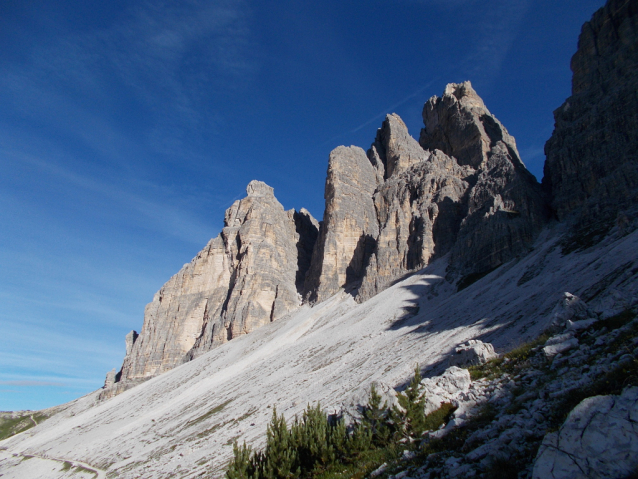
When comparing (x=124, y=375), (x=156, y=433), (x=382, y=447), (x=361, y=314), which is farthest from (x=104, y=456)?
(x=124, y=375)

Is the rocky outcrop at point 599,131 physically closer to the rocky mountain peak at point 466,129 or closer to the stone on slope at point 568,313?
the rocky mountain peak at point 466,129

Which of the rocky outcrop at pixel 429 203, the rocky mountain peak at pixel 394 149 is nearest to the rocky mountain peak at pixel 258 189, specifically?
the rocky outcrop at pixel 429 203

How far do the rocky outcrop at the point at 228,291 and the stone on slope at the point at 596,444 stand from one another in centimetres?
8073

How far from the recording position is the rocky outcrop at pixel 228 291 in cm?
8894

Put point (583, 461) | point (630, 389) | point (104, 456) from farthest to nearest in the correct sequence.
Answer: point (104, 456) → point (630, 389) → point (583, 461)

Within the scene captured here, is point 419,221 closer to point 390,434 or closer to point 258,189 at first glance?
point 258,189

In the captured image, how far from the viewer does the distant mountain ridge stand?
56719 mm

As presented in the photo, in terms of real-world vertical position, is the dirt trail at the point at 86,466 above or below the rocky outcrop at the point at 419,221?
below

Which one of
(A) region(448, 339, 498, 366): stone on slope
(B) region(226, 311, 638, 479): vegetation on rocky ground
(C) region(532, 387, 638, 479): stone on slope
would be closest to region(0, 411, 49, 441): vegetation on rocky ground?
(B) region(226, 311, 638, 479): vegetation on rocky ground

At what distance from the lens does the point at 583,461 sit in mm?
6953

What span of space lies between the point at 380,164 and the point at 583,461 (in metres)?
112

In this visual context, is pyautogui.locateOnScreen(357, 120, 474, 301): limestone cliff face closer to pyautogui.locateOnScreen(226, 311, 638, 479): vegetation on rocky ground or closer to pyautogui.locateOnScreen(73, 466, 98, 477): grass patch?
pyautogui.locateOnScreen(73, 466, 98, 477): grass patch

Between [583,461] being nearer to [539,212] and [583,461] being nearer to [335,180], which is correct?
[539,212]

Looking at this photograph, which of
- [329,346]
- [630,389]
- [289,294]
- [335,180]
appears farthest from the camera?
[335,180]
